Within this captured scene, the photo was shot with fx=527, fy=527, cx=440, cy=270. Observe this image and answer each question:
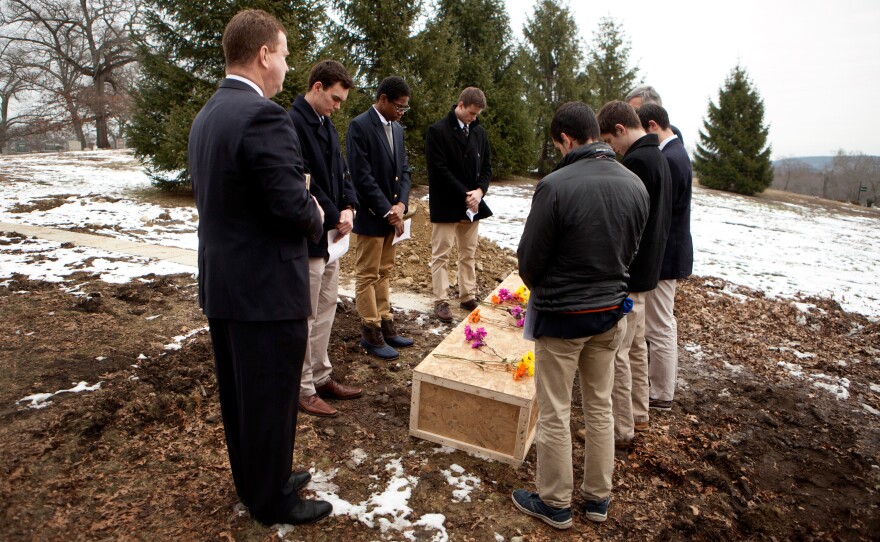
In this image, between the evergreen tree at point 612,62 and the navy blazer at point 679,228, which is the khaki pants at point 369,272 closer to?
the navy blazer at point 679,228

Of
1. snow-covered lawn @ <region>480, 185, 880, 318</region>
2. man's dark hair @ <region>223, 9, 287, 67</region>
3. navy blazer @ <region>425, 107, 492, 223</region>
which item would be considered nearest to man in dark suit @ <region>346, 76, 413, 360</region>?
navy blazer @ <region>425, 107, 492, 223</region>

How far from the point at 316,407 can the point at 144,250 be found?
4920 mm

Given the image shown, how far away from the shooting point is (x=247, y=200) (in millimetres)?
1983

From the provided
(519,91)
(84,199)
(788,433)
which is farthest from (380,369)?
(519,91)

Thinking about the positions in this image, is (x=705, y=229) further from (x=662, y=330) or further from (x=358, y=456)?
(x=358, y=456)

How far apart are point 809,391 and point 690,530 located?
245 cm

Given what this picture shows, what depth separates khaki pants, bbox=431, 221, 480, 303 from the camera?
528 cm

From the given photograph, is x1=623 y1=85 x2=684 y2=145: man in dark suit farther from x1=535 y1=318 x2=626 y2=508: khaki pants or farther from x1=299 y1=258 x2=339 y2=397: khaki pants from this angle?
x1=299 y1=258 x2=339 y2=397: khaki pants

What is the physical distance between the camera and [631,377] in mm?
3291

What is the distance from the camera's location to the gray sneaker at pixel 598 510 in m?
2.61

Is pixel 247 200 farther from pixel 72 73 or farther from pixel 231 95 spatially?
pixel 72 73

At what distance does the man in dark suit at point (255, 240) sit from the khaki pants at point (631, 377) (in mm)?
1846

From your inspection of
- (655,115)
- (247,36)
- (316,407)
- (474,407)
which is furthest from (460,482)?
(655,115)

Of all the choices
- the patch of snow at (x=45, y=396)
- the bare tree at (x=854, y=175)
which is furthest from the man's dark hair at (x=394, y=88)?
the bare tree at (x=854, y=175)
